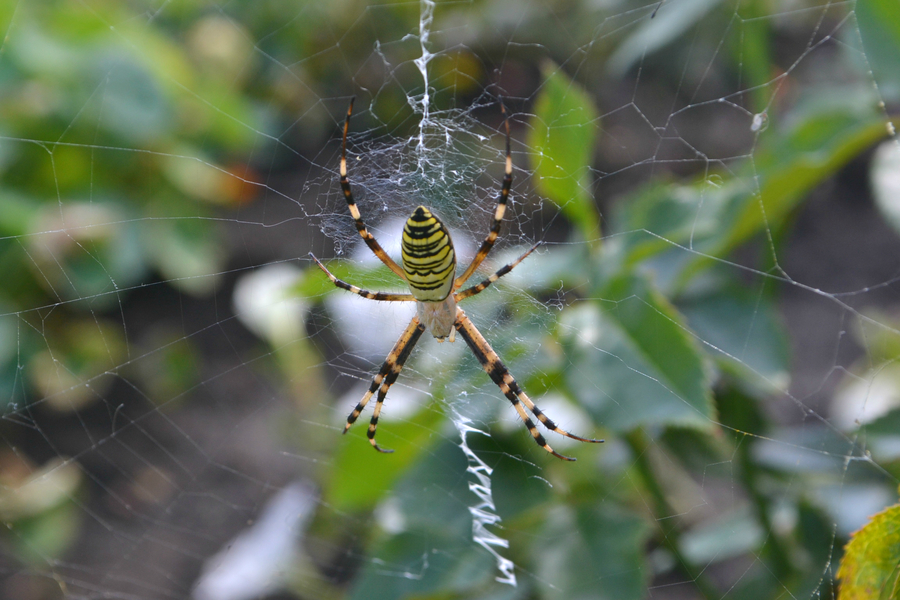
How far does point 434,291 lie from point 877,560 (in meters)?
1.25

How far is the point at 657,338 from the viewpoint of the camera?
4.43ft

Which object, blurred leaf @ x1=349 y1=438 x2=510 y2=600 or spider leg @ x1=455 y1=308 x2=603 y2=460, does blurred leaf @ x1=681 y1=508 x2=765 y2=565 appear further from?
blurred leaf @ x1=349 y1=438 x2=510 y2=600

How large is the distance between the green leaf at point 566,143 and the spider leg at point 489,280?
16 cm

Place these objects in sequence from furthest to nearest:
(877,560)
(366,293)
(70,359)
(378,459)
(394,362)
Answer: (70,359), (394,362), (366,293), (378,459), (877,560)

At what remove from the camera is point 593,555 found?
150 cm

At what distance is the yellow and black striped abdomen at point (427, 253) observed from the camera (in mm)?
1503

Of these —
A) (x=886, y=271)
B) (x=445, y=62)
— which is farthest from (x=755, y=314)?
(x=445, y=62)

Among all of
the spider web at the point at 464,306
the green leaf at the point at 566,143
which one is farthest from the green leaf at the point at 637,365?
the green leaf at the point at 566,143

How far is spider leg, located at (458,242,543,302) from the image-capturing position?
1.70 metres

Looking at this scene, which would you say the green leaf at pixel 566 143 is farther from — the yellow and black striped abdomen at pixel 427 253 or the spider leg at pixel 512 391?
the spider leg at pixel 512 391

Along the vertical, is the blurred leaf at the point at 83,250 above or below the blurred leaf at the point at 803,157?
below

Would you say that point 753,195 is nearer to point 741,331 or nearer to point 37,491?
point 741,331

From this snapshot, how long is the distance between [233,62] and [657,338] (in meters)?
3.84

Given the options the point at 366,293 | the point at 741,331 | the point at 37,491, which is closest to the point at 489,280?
the point at 366,293
